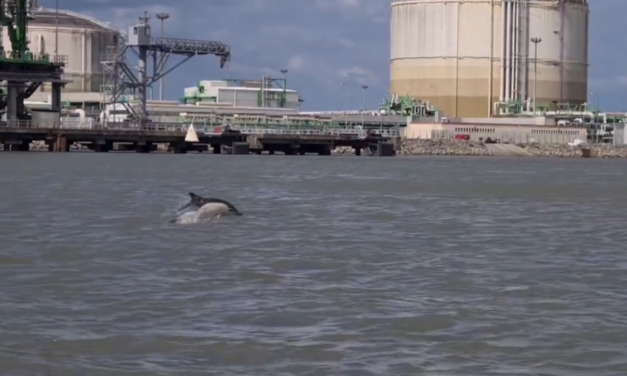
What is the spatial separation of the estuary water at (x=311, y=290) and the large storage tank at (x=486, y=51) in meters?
78.9

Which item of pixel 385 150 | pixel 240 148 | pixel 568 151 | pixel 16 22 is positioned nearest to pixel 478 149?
pixel 568 151

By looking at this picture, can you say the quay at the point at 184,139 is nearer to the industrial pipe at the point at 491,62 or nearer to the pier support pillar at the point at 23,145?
the pier support pillar at the point at 23,145

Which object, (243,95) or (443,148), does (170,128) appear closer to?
(443,148)

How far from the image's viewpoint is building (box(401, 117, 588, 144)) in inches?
4139

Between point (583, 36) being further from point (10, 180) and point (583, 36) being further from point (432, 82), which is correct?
point (10, 180)

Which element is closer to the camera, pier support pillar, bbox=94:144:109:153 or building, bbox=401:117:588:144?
pier support pillar, bbox=94:144:109:153

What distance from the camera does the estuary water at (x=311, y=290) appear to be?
11750mm

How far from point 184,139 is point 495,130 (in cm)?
3450

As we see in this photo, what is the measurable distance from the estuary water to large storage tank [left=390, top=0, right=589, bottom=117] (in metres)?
78.9

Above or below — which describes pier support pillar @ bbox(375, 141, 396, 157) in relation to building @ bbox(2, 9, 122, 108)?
below

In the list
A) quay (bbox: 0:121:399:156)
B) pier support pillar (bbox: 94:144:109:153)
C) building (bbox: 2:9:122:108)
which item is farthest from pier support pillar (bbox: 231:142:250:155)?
building (bbox: 2:9:122:108)

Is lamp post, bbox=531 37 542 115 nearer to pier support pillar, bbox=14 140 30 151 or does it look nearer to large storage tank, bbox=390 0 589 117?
large storage tank, bbox=390 0 589 117

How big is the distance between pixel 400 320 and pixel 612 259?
625 centimetres

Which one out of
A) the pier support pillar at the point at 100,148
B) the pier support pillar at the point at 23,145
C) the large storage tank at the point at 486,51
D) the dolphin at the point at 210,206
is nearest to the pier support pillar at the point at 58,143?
the pier support pillar at the point at 23,145
